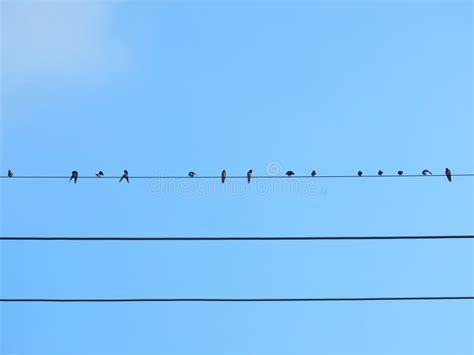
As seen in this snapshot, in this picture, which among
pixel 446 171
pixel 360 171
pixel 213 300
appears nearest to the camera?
pixel 213 300

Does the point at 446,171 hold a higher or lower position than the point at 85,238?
higher

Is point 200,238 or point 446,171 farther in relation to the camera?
point 446,171

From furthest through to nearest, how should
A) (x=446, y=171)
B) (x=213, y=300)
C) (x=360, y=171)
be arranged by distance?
(x=360, y=171)
(x=446, y=171)
(x=213, y=300)

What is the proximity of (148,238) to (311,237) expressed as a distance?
265cm

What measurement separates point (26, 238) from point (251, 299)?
3827 mm

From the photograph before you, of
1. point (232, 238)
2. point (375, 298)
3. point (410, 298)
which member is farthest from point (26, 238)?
point (410, 298)

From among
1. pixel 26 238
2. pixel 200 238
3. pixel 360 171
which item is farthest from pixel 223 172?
pixel 26 238

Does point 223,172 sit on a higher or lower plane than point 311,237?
higher

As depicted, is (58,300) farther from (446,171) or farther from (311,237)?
(446,171)

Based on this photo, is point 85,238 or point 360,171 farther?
point 360,171

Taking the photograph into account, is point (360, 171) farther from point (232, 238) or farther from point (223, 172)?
point (232, 238)

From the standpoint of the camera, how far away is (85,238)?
312 inches

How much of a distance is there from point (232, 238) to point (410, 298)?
10.2 ft

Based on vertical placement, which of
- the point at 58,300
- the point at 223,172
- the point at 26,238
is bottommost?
the point at 58,300
